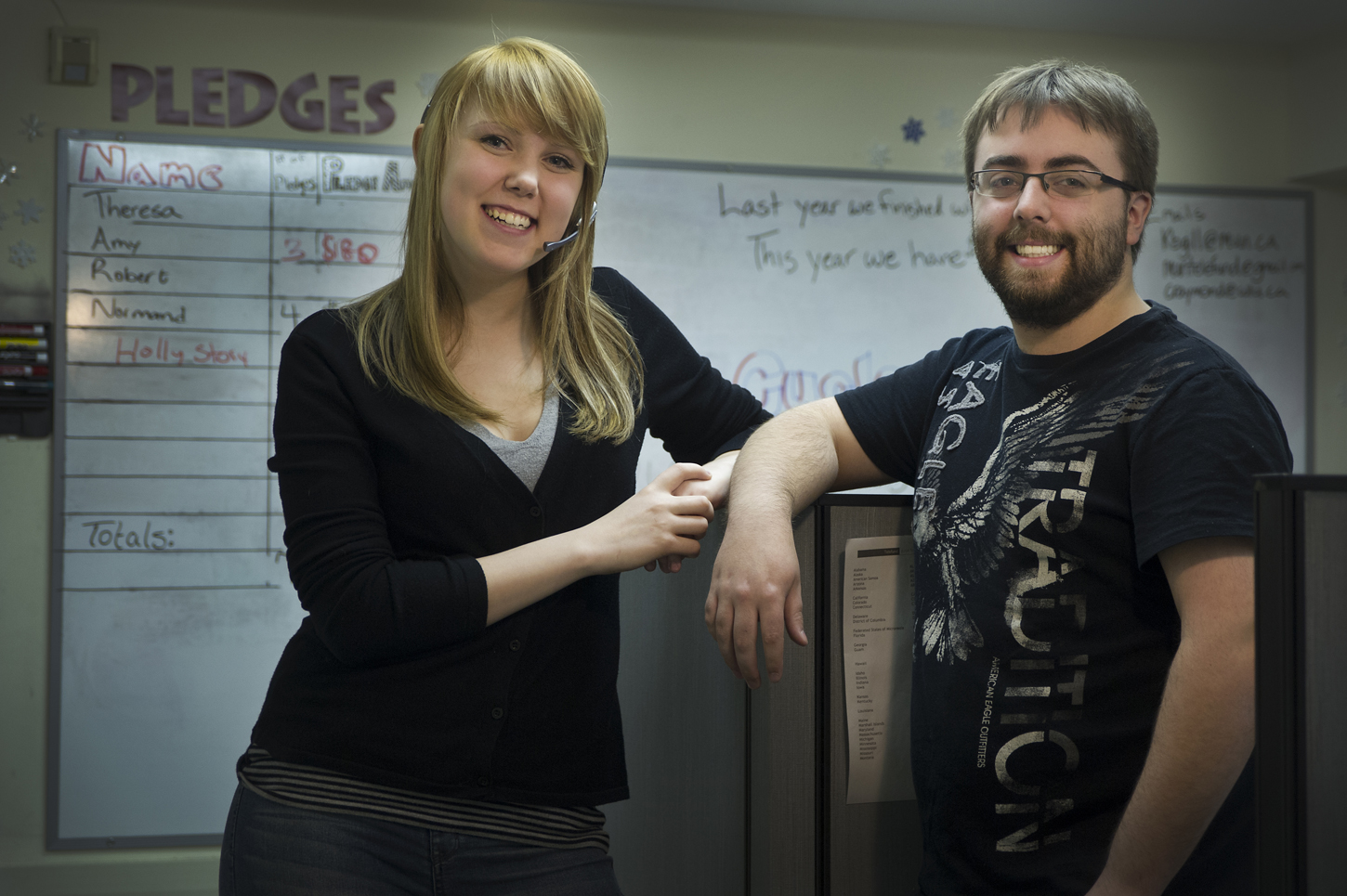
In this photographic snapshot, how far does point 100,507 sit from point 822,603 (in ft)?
7.60

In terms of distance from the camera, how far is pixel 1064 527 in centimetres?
95

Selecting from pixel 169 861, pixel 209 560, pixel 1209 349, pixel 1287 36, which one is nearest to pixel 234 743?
pixel 169 861

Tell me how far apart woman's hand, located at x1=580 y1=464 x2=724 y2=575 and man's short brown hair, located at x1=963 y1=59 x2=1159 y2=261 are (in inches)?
20.9

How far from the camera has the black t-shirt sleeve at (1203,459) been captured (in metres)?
0.83

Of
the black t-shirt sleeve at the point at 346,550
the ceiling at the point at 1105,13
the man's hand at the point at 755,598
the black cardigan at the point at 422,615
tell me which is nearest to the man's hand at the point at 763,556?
the man's hand at the point at 755,598

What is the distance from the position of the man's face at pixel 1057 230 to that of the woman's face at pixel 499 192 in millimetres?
468

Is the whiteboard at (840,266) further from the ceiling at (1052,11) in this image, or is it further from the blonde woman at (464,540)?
the blonde woman at (464,540)

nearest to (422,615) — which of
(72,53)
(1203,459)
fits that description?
(1203,459)

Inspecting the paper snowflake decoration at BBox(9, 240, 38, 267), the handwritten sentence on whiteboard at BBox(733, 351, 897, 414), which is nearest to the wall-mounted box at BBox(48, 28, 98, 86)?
the paper snowflake decoration at BBox(9, 240, 38, 267)

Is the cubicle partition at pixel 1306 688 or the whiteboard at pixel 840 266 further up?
the whiteboard at pixel 840 266

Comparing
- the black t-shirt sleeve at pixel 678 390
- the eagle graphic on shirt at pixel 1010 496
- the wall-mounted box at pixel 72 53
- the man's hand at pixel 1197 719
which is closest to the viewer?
the man's hand at pixel 1197 719

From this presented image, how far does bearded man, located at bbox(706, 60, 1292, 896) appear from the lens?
2.78 feet

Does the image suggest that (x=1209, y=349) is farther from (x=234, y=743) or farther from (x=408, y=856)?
(x=234, y=743)

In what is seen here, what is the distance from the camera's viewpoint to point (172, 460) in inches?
107
